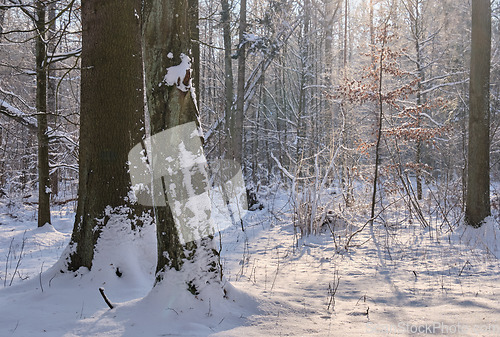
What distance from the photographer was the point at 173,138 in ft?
9.30

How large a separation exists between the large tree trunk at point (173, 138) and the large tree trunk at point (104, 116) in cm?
113

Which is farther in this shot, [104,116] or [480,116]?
[480,116]

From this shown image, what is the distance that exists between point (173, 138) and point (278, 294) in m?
1.84

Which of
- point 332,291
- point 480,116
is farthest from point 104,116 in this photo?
point 480,116

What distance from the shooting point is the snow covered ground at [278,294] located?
2.54 metres

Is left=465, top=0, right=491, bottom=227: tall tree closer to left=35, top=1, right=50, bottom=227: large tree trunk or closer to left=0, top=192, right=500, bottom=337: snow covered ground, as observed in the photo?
left=0, top=192, right=500, bottom=337: snow covered ground

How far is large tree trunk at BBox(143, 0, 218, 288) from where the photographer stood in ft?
9.30

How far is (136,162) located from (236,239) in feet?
12.2

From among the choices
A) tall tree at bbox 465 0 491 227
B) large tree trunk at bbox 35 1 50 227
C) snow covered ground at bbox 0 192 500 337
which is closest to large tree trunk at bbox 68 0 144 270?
snow covered ground at bbox 0 192 500 337

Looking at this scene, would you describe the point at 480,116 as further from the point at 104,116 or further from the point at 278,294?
the point at 104,116

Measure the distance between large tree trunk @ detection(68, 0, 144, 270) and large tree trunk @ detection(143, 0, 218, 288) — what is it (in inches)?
44.4

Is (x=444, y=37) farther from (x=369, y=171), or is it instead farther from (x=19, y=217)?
(x=19, y=217)

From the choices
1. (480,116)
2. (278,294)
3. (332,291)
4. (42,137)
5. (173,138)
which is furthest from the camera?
(42,137)

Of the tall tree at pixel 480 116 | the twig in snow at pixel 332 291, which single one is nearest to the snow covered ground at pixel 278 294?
the twig in snow at pixel 332 291
